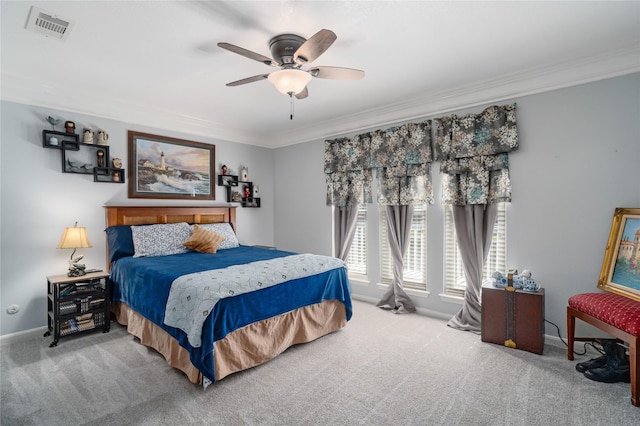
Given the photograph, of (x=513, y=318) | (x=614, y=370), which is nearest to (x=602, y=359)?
(x=614, y=370)

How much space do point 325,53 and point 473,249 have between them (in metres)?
2.54

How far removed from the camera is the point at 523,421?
1.94 meters

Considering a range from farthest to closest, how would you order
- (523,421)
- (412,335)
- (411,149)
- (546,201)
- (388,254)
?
(388,254) → (411,149) → (412,335) → (546,201) → (523,421)

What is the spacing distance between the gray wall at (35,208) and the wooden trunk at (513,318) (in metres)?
4.33

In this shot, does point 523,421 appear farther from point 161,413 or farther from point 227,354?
point 161,413

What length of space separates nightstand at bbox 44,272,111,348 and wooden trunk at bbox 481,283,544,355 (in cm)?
393

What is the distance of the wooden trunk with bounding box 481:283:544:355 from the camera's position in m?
2.81

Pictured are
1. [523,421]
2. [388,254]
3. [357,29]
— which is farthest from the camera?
[388,254]

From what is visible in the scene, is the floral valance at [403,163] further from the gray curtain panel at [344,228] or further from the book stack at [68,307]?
the book stack at [68,307]

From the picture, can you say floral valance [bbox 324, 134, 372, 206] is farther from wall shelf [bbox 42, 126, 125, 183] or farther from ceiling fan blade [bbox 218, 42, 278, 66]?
wall shelf [bbox 42, 126, 125, 183]

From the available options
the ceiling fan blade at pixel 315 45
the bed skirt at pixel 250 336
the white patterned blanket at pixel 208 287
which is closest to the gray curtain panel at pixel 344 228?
the bed skirt at pixel 250 336

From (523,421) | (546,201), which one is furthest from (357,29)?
(523,421)

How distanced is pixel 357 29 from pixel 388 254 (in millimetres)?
2834

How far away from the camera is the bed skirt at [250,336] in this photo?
242cm
